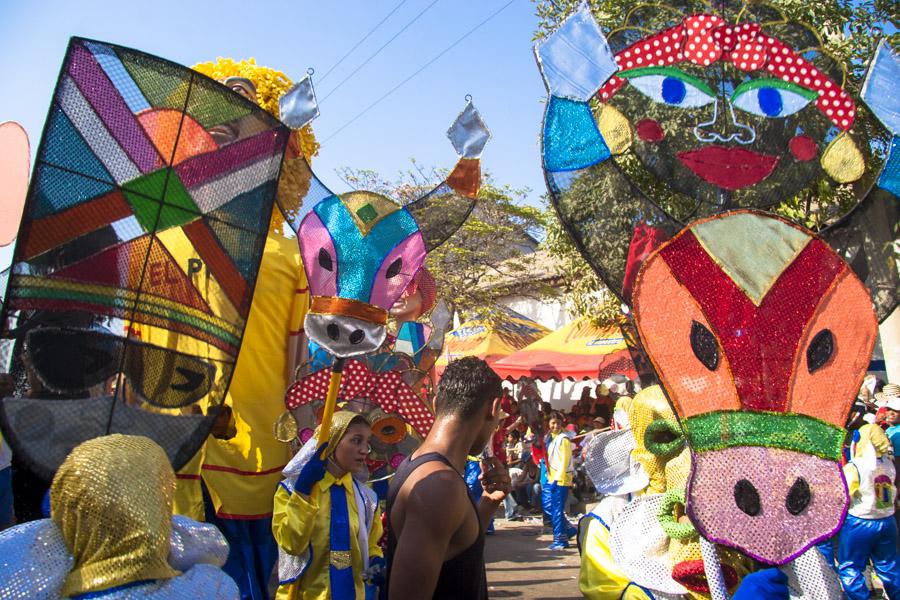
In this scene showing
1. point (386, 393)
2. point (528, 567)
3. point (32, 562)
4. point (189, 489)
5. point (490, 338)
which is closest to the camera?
point (32, 562)

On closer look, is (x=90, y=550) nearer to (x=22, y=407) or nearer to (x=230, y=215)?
(x=22, y=407)

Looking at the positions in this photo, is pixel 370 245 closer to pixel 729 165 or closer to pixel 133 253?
pixel 133 253

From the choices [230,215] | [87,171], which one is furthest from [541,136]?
[87,171]

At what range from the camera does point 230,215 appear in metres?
2.44

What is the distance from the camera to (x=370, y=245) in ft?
10.4

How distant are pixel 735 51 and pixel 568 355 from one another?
39.5 ft

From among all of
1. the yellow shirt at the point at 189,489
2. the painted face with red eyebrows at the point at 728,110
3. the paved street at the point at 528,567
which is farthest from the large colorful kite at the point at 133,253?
the paved street at the point at 528,567

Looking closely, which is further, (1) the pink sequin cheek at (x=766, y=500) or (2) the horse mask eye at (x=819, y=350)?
(2) the horse mask eye at (x=819, y=350)

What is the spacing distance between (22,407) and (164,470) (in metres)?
0.66

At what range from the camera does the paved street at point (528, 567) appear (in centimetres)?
762

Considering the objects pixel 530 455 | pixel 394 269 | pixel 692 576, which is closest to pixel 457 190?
pixel 394 269

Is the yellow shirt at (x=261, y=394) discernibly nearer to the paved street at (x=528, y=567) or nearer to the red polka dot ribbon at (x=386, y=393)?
the red polka dot ribbon at (x=386, y=393)

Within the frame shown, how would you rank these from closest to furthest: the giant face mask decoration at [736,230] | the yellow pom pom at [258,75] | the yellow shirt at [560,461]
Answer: the giant face mask decoration at [736,230] < the yellow pom pom at [258,75] < the yellow shirt at [560,461]

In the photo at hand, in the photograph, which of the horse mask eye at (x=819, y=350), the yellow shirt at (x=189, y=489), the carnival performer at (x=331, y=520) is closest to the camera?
the horse mask eye at (x=819, y=350)
